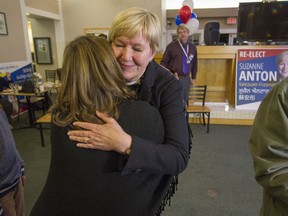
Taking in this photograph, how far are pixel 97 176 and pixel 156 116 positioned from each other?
243 millimetres

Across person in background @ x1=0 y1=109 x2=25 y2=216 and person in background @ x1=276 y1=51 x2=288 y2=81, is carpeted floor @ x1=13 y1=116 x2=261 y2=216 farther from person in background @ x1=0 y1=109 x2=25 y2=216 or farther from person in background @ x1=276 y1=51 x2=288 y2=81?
person in background @ x1=276 y1=51 x2=288 y2=81

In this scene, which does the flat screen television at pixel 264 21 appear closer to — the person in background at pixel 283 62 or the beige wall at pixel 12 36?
the person in background at pixel 283 62

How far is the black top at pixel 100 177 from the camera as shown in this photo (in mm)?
672

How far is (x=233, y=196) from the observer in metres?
2.24

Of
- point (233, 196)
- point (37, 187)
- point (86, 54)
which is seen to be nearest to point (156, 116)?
point (86, 54)

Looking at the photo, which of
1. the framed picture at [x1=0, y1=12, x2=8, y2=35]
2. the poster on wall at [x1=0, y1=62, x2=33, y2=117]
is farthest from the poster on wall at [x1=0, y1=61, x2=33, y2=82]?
the framed picture at [x1=0, y1=12, x2=8, y2=35]

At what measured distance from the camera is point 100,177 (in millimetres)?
677

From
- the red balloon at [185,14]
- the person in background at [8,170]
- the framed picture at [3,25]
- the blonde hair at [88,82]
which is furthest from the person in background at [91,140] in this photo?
the framed picture at [3,25]

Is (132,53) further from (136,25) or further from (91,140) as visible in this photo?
(91,140)

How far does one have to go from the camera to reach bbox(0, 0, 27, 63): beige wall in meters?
5.00

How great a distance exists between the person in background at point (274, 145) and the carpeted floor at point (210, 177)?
1420mm

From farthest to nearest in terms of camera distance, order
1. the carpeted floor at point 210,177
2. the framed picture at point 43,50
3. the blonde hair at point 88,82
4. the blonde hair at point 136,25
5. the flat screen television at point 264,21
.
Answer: the framed picture at point 43,50 → the flat screen television at point 264,21 → the carpeted floor at point 210,177 → the blonde hair at point 136,25 → the blonde hair at point 88,82

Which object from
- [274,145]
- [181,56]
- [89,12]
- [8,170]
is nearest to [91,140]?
[274,145]

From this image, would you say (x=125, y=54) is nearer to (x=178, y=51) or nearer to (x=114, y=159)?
(x=114, y=159)
